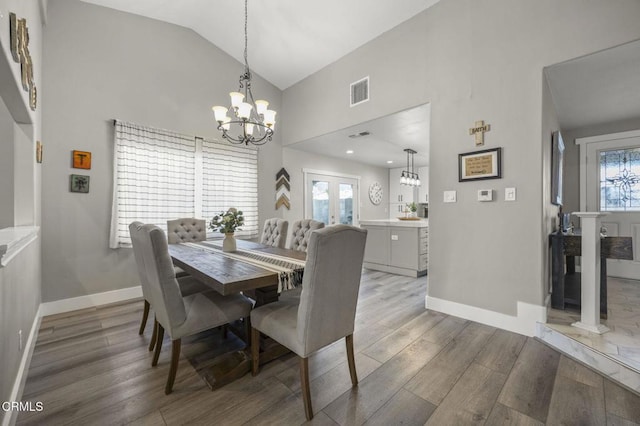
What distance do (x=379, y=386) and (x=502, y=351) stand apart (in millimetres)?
1133

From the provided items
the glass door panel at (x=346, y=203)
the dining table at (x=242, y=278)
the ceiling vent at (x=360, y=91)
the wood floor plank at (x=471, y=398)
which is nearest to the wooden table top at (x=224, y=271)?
the dining table at (x=242, y=278)

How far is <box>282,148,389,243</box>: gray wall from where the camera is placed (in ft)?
17.0

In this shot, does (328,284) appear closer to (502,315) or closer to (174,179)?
(502,315)

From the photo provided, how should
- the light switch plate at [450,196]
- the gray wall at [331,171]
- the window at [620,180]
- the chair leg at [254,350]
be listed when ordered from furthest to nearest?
the gray wall at [331,171]
the window at [620,180]
the light switch plate at [450,196]
the chair leg at [254,350]

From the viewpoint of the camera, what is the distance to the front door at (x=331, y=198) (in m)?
5.61

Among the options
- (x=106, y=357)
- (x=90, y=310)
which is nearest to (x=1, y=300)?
(x=106, y=357)

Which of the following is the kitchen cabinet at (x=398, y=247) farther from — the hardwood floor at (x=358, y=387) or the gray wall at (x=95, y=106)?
the gray wall at (x=95, y=106)

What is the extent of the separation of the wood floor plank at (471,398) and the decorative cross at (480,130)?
6.44ft

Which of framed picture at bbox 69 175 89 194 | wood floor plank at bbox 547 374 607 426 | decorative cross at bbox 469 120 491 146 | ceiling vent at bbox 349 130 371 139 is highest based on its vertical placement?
ceiling vent at bbox 349 130 371 139

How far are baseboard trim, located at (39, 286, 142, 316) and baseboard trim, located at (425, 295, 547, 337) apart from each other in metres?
3.63

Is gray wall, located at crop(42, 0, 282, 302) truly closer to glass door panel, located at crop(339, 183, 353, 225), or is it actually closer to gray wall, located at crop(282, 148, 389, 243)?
gray wall, located at crop(282, 148, 389, 243)

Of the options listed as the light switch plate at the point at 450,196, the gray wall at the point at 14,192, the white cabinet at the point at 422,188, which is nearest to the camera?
the gray wall at the point at 14,192

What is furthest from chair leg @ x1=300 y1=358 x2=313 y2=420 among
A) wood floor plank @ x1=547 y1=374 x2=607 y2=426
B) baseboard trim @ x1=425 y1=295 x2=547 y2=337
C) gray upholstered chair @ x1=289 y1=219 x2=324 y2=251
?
baseboard trim @ x1=425 y1=295 x2=547 y2=337

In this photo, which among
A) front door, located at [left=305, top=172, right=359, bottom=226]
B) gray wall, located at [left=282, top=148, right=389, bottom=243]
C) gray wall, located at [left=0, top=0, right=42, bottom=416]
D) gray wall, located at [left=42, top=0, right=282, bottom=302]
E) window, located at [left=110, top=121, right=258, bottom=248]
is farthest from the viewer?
front door, located at [left=305, top=172, right=359, bottom=226]
